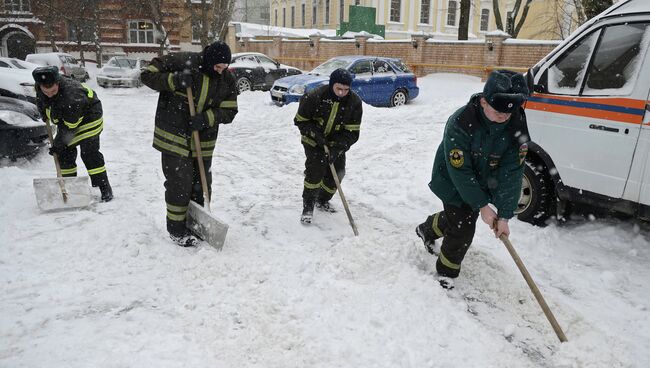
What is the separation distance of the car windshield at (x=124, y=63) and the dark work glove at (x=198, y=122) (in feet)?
62.3

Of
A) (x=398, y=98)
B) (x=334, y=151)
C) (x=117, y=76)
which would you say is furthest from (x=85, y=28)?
(x=334, y=151)

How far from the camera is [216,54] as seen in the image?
12.7 ft

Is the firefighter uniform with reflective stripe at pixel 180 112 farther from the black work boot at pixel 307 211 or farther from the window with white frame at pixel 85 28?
the window with white frame at pixel 85 28

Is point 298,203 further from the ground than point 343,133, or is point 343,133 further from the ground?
point 343,133

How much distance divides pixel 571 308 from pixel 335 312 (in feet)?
5.98

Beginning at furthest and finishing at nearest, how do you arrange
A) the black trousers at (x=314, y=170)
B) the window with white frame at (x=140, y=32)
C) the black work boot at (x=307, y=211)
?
the window with white frame at (x=140, y=32) → the black work boot at (x=307, y=211) → the black trousers at (x=314, y=170)

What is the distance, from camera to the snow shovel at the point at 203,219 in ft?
13.3

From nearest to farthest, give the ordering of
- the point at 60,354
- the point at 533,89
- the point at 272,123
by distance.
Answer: the point at 60,354, the point at 533,89, the point at 272,123

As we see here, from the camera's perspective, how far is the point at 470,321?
328 centimetres

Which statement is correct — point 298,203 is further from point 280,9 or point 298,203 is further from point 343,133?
point 280,9

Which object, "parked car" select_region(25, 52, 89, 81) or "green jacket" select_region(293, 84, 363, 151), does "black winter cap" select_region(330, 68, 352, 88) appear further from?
"parked car" select_region(25, 52, 89, 81)

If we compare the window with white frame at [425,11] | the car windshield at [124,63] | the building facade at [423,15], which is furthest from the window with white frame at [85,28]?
the window with white frame at [425,11]

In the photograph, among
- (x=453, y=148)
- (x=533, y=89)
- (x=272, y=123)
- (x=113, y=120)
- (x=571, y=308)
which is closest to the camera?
(x=453, y=148)

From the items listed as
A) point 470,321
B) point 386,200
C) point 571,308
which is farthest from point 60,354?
Result: point 386,200
